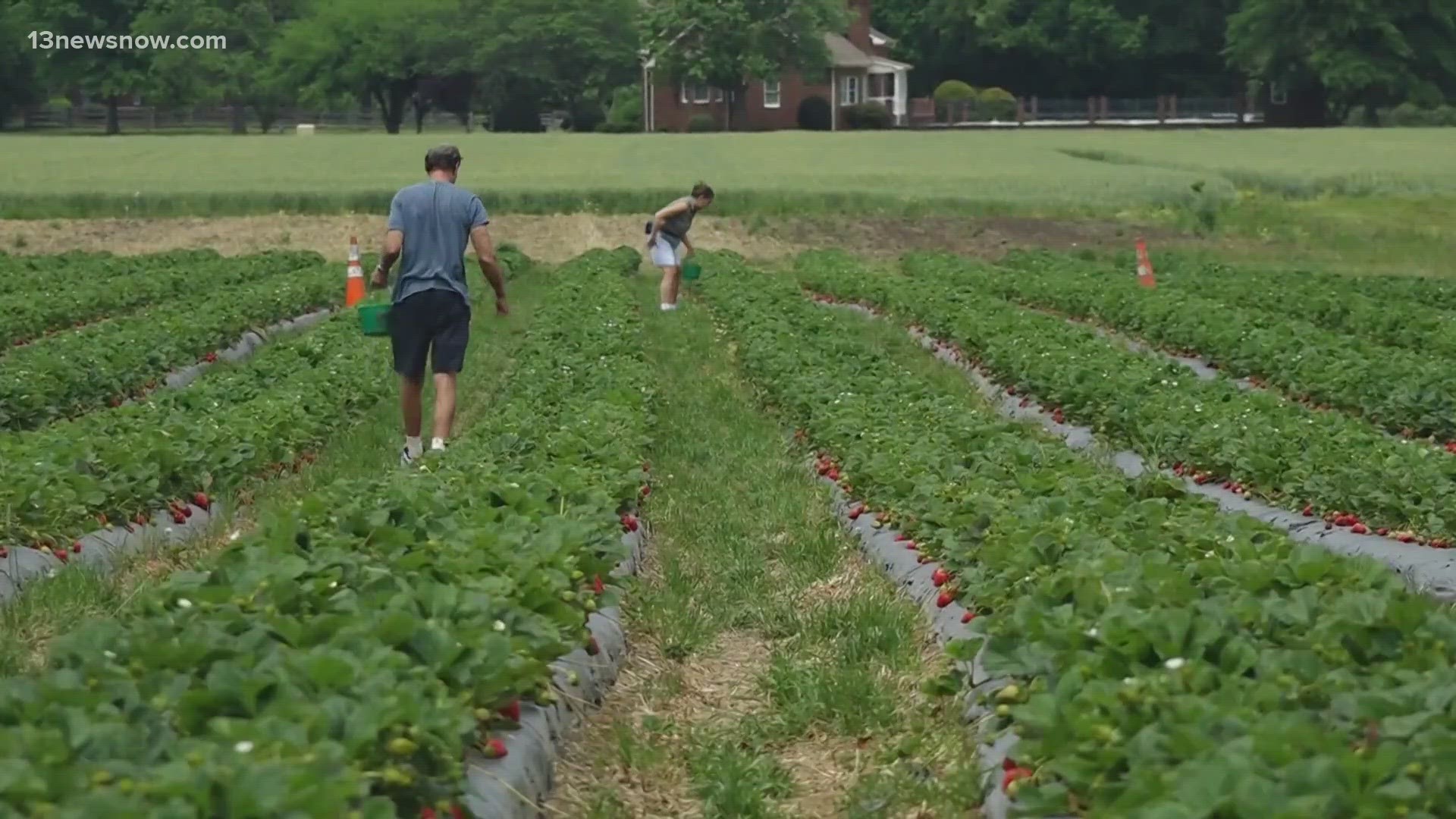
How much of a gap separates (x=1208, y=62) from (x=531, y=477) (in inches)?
3146

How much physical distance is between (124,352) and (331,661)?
1004 centimetres

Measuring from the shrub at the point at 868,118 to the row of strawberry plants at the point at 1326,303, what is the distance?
4978cm

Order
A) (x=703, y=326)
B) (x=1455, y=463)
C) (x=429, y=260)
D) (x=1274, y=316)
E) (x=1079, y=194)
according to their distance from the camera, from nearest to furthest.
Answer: (x=1455, y=463), (x=429, y=260), (x=1274, y=316), (x=703, y=326), (x=1079, y=194)

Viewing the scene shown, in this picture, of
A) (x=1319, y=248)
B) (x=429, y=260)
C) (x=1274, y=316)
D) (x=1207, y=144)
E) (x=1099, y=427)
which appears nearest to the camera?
(x=429, y=260)

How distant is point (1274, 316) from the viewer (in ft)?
56.3

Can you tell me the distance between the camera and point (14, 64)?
8431 cm

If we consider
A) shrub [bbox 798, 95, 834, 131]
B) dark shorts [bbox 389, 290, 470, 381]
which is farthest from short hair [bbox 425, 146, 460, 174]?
shrub [bbox 798, 95, 834, 131]

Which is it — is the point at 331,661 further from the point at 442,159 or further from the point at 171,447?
the point at 442,159

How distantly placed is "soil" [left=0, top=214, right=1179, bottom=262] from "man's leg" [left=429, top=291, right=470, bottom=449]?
19.9 meters

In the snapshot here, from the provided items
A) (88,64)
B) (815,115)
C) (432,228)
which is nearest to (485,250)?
(432,228)

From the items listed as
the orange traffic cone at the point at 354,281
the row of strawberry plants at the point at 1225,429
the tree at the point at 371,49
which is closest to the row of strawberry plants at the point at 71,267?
the orange traffic cone at the point at 354,281

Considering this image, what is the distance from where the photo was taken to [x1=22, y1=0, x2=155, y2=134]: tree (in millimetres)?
83500

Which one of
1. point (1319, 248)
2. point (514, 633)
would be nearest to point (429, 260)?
point (514, 633)

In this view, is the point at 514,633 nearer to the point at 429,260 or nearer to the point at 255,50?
the point at 429,260
